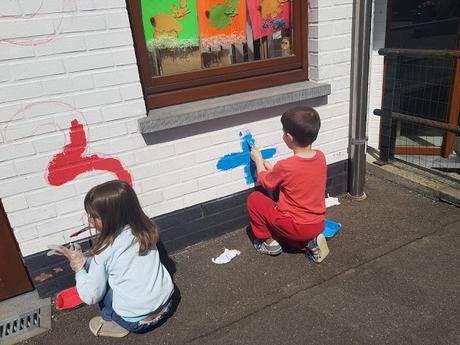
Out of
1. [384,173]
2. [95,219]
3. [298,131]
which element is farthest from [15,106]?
[384,173]

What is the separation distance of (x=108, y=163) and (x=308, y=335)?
1.77 m

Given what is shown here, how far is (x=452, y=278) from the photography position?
108 inches

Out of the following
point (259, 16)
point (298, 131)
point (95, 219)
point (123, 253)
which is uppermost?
point (259, 16)

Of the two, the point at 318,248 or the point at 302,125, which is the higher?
the point at 302,125

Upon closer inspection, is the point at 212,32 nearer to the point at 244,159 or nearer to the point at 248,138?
the point at 248,138

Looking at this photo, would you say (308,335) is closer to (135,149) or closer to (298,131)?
(298,131)

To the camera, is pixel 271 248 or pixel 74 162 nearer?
pixel 74 162

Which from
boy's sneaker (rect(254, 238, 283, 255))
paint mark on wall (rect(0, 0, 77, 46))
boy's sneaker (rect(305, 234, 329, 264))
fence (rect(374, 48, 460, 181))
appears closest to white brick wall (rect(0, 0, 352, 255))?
paint mark on wall (rect(0, 0, 77, 46))

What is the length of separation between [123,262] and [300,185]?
131 cm

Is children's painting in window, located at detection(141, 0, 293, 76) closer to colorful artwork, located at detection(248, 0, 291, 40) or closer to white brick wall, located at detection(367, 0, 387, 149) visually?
colorful artwork, located at detection(248, 0, 291, 40)

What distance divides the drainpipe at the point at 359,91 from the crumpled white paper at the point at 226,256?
1.46 meters

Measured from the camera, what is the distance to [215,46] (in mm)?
3209

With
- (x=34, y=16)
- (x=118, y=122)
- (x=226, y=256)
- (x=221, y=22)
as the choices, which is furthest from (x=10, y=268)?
(x=221, y=22)

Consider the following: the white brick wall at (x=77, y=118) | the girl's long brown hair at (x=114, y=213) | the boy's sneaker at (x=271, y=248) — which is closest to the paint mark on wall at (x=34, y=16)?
the white brick wall at (x=77, y=118)
